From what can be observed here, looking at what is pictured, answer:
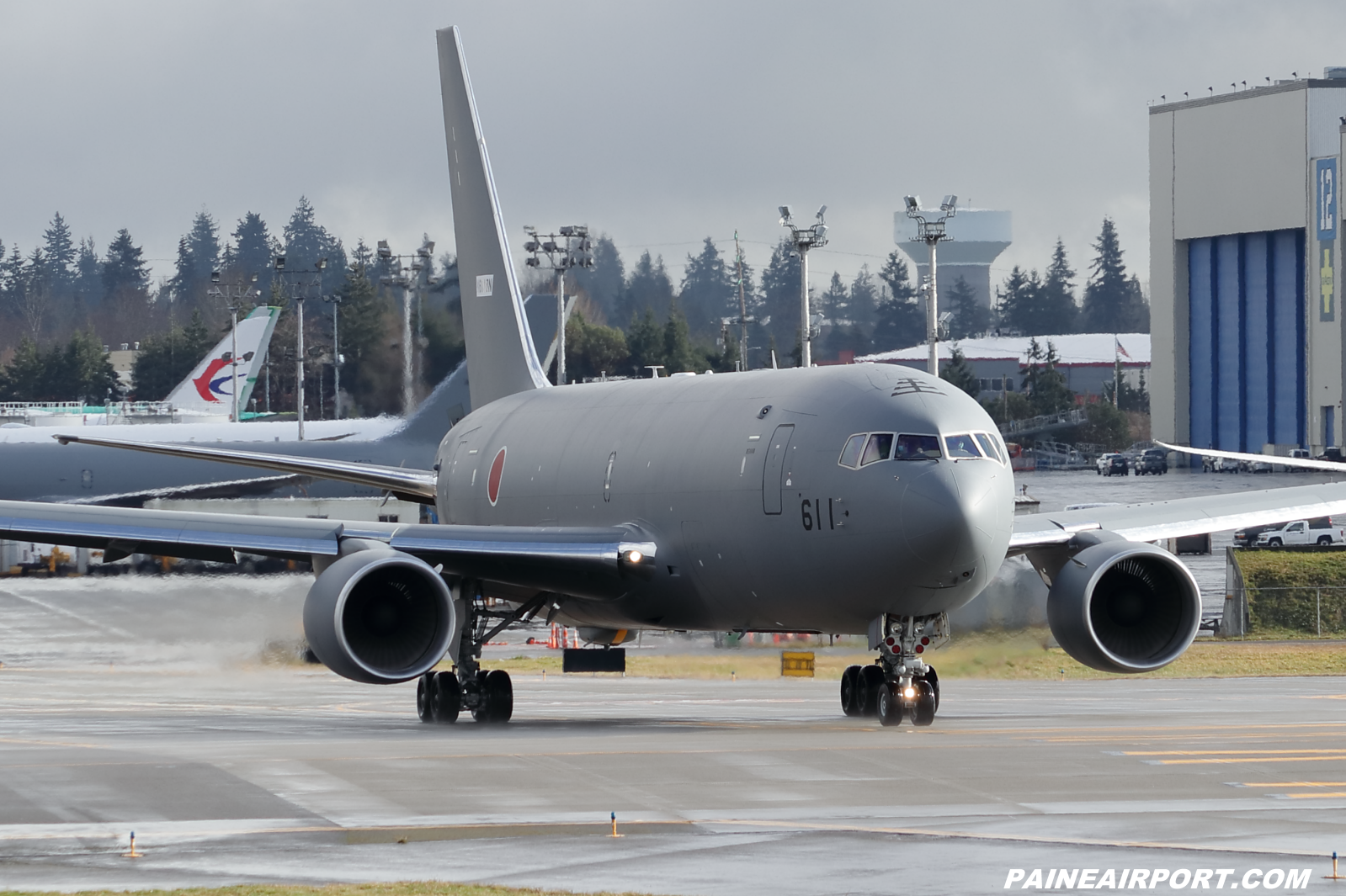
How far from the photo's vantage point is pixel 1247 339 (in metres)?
121

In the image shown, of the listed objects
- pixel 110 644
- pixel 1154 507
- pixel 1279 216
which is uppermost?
pixel 1279 216

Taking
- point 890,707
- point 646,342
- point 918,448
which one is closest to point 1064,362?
point 646,342

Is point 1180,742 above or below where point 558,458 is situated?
below

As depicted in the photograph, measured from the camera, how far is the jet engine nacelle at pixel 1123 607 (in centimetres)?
2595

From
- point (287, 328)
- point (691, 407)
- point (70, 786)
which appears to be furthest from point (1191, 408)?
point (70, 786)

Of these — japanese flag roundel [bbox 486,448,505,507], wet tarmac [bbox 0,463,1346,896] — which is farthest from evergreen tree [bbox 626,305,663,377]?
wet tarmac [bbox 0,463,1346,896]

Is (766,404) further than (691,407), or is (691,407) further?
(691,407)

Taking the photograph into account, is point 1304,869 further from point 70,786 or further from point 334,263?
point 334,263

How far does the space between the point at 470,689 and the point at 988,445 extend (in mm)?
8860

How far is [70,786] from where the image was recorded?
1877cm

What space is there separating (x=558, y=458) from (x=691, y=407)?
3174 mm

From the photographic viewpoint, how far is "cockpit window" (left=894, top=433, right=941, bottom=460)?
78.0 feet

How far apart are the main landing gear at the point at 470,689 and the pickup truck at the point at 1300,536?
58.7 metres

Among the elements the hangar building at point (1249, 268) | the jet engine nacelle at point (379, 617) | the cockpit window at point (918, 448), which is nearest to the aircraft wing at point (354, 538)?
the jet engine nacelle at point (379, 617)
